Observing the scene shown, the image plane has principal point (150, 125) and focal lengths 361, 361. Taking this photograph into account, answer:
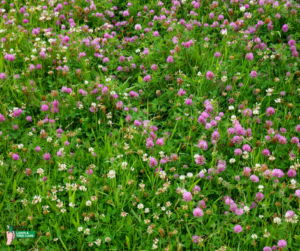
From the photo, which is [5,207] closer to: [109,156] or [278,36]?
[109,156]

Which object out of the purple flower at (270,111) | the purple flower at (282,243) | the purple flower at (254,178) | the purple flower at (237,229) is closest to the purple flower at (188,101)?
the purple flower at (270,111)

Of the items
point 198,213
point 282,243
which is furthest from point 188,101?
point 282,243

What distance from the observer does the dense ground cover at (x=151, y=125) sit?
2846 millimetres

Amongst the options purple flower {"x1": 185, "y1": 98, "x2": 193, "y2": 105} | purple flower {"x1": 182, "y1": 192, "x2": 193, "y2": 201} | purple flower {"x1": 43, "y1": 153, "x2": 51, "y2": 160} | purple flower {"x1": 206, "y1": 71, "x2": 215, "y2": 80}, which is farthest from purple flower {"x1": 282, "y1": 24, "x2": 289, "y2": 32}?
purple flower {"x1": 43, "y1": 153, "x2": 51, "y2": 160}

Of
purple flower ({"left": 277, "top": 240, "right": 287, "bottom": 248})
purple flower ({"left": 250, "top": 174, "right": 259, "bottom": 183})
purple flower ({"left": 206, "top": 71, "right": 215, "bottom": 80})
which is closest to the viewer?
purple flower ({"left": 277, "top": 240, "right": 287, "bottom": 248})

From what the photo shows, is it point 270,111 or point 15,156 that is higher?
point 270,111

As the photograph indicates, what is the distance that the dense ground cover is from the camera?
112 inches

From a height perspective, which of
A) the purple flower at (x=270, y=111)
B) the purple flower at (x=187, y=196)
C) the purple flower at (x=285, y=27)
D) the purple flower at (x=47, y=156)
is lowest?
the purple flower at (x=187, y=196)

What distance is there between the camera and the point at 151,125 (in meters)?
3.54

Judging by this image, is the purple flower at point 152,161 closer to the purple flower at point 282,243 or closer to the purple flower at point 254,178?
the purple flower at point 254,178

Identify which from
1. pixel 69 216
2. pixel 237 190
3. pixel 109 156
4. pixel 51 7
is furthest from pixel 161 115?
pixel 51 7

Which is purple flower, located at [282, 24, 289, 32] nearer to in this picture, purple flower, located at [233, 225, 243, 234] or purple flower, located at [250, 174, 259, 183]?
purple flower, located at [250, 174, 259, 183]

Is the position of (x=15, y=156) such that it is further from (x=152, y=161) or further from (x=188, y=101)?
(x=188, y=101)

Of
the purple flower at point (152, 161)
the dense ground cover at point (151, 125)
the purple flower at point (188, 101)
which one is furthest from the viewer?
the purple flower at point (188, 101)
